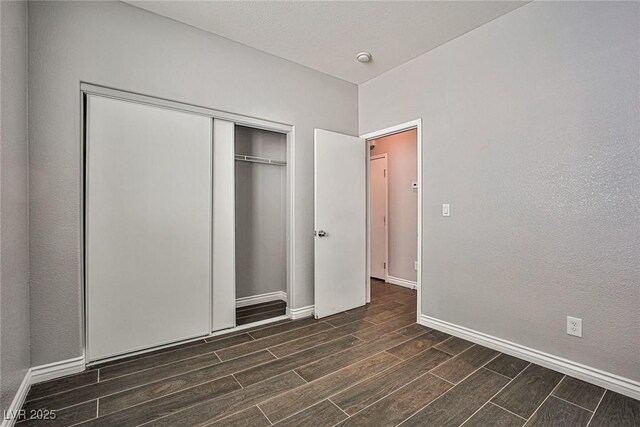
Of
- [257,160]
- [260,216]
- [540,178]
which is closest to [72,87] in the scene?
[257,160]

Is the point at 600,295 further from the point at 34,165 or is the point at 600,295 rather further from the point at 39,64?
the point at 39,64

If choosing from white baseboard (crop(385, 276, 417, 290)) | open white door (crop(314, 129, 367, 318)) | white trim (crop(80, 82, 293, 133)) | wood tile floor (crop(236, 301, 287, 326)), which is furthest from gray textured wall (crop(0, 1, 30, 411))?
white baseboard (crop(385, 276, 417, 290))

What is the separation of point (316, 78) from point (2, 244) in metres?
2.93

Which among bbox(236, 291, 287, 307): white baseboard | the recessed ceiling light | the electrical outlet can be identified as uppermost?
the recessed ceiling light

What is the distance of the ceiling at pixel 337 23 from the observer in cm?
237

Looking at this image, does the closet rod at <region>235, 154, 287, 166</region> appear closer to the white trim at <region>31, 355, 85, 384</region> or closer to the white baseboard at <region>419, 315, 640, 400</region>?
the white trim at <region>31, 355, 85, 384</region>

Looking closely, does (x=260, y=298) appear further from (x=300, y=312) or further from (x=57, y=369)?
(x=57, y=369)

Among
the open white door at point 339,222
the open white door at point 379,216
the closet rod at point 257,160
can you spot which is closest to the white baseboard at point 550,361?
the open white door at point 339,222

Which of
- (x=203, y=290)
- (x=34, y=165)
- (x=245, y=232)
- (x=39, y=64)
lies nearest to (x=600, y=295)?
(x=203, y=290)

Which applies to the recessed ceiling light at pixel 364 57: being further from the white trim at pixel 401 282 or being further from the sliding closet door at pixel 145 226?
the white trim at pixel 401 282

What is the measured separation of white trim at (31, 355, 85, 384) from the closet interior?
5.09 ft

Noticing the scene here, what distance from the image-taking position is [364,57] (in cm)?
309

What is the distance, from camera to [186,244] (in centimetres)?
261

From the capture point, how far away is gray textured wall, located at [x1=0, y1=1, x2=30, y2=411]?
1565 millimetres
